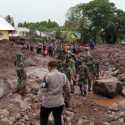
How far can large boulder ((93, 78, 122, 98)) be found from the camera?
17078 millimetres

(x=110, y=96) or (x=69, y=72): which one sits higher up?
(x=69, y=72)

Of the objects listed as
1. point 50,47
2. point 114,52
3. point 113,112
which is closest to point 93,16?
point 114,52

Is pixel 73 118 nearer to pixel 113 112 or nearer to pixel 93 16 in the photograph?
pixel 113 112

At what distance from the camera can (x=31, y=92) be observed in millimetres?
15516

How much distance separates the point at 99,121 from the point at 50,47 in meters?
24.0

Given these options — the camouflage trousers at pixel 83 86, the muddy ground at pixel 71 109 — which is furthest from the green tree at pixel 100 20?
the camouflage trousers at pixel 83 86

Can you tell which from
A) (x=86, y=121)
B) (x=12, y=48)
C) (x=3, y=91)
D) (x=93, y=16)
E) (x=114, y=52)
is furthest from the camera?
(x=93, y=16)

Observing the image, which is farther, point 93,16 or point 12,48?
point 93,16

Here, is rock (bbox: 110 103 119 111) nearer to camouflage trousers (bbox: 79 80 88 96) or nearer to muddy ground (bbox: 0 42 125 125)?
muddy ground (bbox: 0 42 125 125)

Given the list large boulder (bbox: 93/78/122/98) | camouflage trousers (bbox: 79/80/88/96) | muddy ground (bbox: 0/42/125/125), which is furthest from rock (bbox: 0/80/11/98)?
large boulder (bbox: 93/78/122/98)

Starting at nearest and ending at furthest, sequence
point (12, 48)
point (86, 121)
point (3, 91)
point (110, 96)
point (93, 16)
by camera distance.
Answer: point (86, 121) → point (3, 91) → point (110, 96) → point (12, 48) → point (93, 16)

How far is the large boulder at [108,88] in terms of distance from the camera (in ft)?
56.0

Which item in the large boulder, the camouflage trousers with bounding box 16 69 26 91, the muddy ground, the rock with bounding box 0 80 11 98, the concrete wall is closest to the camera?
the muddy ground

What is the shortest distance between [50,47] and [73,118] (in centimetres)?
2377
